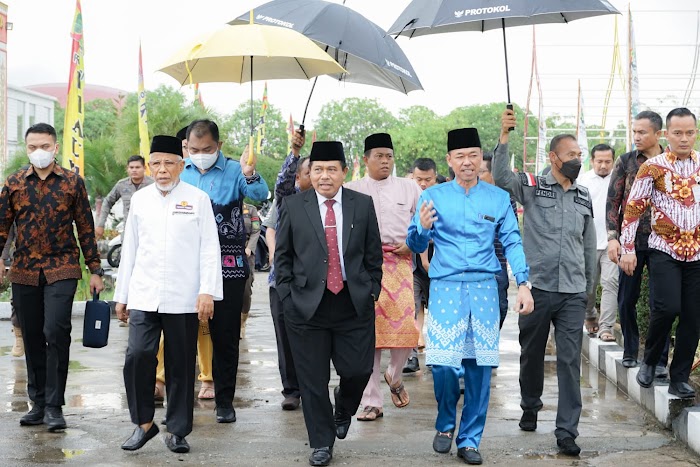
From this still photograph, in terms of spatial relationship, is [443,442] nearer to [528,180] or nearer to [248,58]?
[528,180]

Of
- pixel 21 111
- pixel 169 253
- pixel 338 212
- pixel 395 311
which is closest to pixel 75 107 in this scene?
pixel 395 311

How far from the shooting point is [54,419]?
23.0ft

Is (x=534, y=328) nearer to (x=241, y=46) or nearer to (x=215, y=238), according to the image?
(x=215, y=238)

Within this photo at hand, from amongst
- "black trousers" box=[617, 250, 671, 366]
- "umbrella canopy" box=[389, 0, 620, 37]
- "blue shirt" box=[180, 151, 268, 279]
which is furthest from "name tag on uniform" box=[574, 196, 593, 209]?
"blue shirt" box=[180, 151, 268, 279]

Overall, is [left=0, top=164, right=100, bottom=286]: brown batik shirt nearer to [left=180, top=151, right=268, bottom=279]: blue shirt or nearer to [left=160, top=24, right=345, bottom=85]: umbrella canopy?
[left=180, top=151, right=268, bottom=279]: blue shirt

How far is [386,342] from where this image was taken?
297 inches

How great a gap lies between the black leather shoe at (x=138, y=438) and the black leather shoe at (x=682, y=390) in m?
3.52

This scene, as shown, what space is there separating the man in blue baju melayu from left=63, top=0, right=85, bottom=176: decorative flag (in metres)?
8.73

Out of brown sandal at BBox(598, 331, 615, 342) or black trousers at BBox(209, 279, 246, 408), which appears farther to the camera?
brown sandal at BBox(598, 331, 615, 342)

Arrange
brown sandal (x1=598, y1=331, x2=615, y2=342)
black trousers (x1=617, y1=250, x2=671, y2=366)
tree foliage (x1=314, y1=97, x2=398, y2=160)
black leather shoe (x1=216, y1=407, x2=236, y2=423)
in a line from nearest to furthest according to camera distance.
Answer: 1. black leather shoe (x1=216, y1=407, x2=236, y2=423)
2. black trousers (x1=617, y1=250, x2=671, y2=366)
3. brown sandal (x1=598, y1=331, x2=615, y2=342)
4. tree foliage (x1=314, y1=97, x2=398, y2=160)

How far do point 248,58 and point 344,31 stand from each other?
34.3 inches

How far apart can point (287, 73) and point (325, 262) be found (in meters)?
2.79

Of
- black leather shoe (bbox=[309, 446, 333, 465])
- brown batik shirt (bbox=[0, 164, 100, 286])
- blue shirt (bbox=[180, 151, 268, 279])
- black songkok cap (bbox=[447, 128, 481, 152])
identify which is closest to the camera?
black leather shoe (bbox=[309, 446, 333, 465])

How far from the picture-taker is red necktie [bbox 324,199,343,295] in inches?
253
